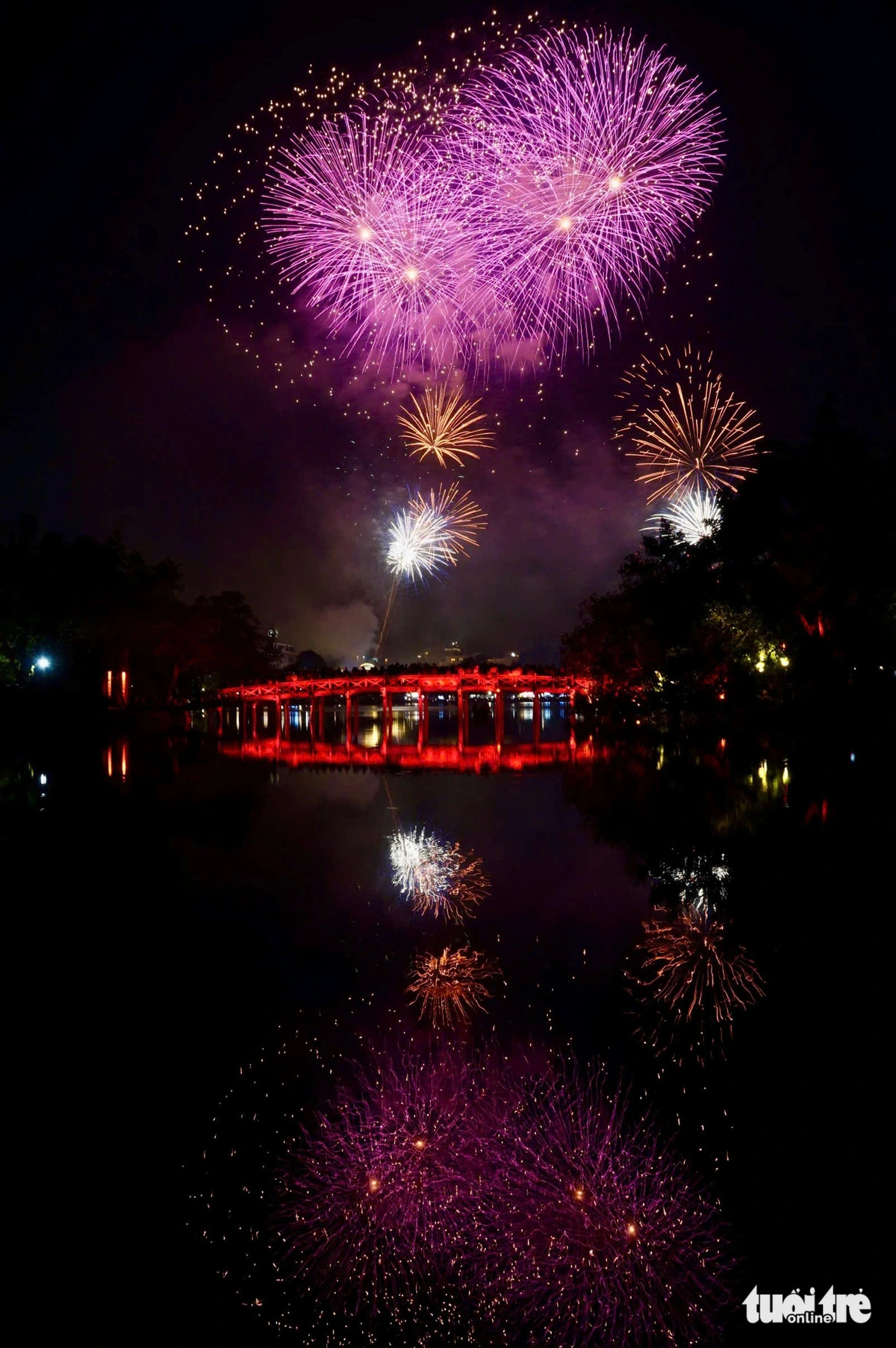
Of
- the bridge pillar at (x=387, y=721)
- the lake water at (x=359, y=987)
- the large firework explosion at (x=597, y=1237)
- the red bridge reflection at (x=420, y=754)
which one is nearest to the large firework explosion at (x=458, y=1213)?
the large firework explosion at (x=597, y=1237)

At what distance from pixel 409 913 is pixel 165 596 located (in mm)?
46907

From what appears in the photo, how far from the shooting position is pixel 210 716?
59188 mm

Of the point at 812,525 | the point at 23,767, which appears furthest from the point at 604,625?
the point at 23,767

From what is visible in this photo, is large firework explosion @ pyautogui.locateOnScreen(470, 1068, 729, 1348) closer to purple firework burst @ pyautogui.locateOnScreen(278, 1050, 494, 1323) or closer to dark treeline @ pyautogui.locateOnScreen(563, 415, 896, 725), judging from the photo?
purple firework burst @ pyautogui.locateOnScreen(278, 1050, 494, 1323)

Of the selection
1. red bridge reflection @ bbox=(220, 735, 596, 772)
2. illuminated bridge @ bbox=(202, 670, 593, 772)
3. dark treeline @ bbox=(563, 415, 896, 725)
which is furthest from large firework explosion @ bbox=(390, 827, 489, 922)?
dark treeline @ bbox=(563, 415, 896, 725)

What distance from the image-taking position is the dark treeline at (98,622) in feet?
120

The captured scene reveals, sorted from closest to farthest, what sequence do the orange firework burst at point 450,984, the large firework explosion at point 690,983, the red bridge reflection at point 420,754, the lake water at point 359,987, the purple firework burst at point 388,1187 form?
the purple firework burst at point 388,1187 → the lake water at point 359,987 → the large firework explosion at point 690,983 → the orange firework burst at point 450,984 → the red bridge reflection at point 420,754

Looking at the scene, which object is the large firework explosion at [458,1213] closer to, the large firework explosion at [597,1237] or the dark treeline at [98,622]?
the large firework explosion at [597,1237]

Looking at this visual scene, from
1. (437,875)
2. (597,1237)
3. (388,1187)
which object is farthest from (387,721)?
(597,1237)

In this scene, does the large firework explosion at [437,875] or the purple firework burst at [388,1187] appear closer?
the purple firework burst at [388,1187]

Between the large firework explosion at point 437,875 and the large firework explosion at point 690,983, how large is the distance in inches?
78.3

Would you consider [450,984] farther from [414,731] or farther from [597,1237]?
[414,731]

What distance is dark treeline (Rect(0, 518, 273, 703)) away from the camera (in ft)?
120

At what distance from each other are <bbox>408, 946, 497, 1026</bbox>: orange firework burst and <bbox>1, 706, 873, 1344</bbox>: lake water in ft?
0.44
